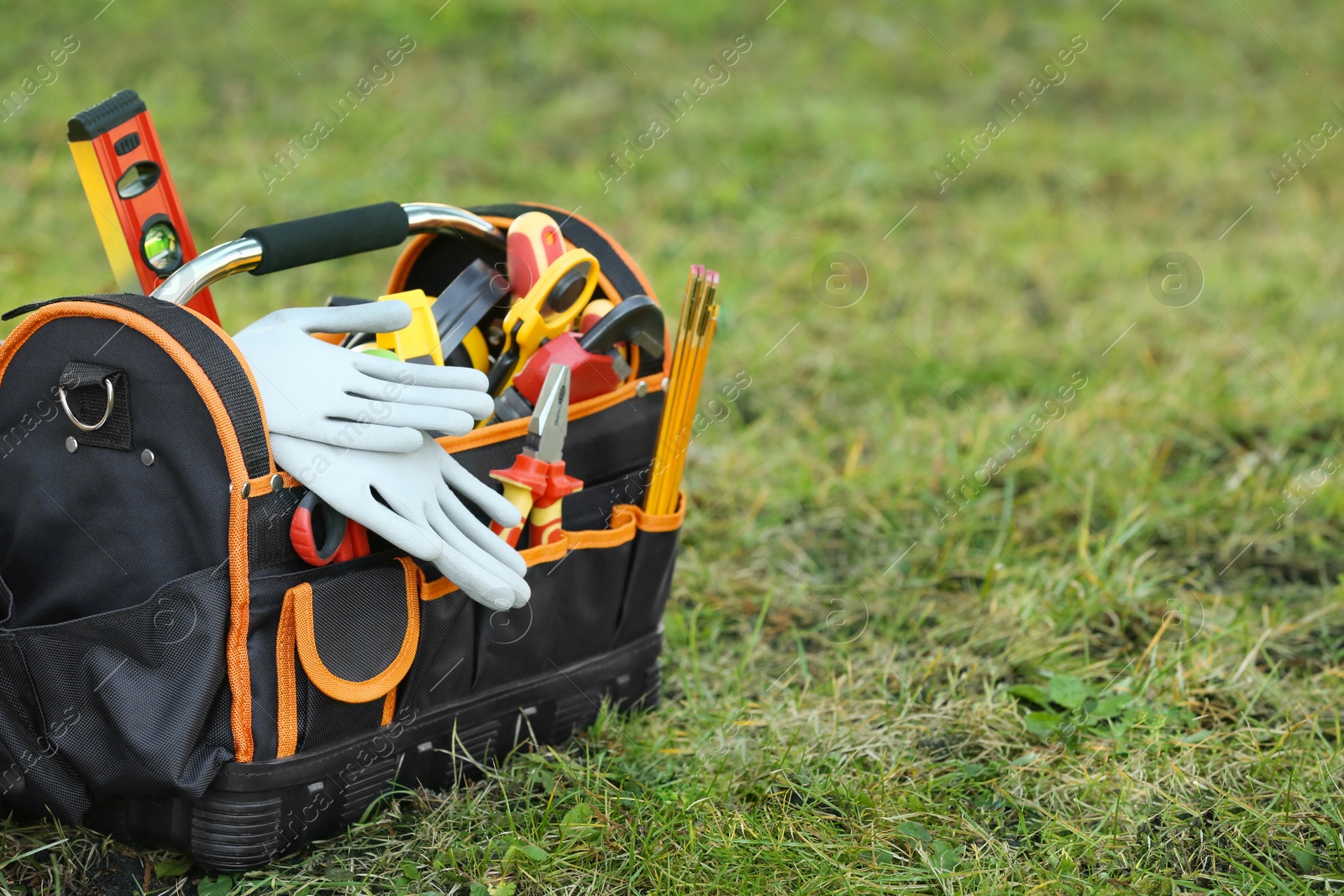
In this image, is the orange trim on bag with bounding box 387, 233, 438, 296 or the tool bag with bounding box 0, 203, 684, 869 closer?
the tool bag with bounding box 0, 203, 684, 869

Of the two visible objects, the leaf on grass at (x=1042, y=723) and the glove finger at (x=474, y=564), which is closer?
the glove finger at (x=474, y=564)

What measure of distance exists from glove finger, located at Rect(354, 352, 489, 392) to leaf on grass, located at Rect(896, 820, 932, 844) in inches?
36.6

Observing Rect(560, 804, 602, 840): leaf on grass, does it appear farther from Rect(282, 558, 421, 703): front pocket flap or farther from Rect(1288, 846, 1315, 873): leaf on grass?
Rect(1288, 846, 1315, 873): leaf on grass

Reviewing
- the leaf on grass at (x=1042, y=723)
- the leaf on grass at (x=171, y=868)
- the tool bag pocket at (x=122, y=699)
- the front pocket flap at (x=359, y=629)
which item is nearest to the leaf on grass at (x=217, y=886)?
the leaf on grass at (x=171, y=868)

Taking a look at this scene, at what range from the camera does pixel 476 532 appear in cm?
159

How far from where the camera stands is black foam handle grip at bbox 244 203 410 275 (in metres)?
1.61

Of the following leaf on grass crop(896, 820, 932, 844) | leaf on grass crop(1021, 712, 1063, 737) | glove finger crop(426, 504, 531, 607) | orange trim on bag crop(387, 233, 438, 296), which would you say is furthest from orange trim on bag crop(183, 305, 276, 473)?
leaf on grass crop(1021, 712, 1063, 737)

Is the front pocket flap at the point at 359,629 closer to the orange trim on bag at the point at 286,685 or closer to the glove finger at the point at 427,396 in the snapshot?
the orange trim on bag at the point at 286,685

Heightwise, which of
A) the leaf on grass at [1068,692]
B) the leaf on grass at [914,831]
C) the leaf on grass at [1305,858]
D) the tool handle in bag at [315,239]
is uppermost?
the tool handle in bag at [315,239]

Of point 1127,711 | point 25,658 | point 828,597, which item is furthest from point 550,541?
point 1127,711

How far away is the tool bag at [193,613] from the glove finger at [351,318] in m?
0.12

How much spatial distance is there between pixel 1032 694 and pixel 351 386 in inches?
54.6

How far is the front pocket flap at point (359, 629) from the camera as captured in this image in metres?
1.49

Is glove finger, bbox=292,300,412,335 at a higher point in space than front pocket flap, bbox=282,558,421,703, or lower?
higher
